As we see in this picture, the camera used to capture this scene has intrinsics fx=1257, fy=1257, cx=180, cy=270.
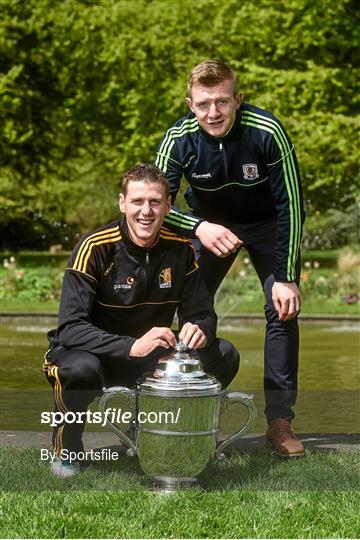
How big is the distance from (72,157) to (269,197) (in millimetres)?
32588

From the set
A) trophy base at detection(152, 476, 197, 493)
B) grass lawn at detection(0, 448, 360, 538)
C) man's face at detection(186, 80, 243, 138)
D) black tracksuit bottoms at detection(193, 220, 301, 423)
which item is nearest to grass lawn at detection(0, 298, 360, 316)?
black tracksuit bottoms at detection(193, 220, 301, 423)

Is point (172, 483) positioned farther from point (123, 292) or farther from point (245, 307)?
point (245, 307)

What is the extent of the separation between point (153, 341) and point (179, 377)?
21cm

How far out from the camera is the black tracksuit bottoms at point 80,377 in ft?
17.5

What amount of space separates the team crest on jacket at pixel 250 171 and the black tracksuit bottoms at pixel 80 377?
2.69ft

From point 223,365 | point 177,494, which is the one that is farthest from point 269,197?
point 177,494

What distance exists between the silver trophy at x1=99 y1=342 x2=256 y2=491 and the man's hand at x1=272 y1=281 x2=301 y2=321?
41.2 inches

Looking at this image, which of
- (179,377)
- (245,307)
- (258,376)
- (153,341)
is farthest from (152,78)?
(179,377)

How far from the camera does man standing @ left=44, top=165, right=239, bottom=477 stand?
17.5ft

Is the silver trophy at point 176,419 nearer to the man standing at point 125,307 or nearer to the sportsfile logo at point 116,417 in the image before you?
the sportsfile logo at point 116,417

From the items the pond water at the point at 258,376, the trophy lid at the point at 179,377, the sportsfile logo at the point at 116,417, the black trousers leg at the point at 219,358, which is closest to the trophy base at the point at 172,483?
the sportsfile logo at the point at 116,417

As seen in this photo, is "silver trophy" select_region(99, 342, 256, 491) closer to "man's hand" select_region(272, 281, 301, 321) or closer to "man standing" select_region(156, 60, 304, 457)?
"man standing" select_region(156, 60, 304, 457)

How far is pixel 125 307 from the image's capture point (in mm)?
5609

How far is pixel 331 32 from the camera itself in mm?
28406
